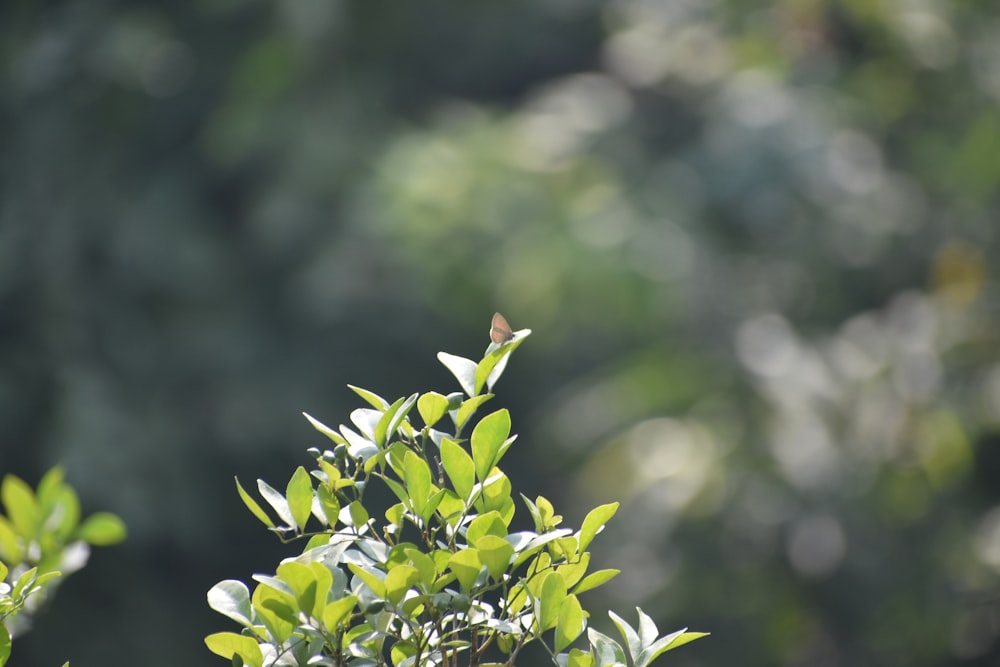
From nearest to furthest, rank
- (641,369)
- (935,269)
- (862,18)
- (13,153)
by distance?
(641,369), (935,269), (862,18), (13,153)

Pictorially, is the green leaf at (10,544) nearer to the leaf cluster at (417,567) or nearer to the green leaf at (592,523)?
the leaf cluster at (417,567)

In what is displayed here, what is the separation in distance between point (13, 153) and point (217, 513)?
138 centimetres

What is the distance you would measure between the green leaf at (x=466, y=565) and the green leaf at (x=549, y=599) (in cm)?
3

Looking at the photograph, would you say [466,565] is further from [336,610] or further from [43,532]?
[43,532]

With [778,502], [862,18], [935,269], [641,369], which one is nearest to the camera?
[778,502]

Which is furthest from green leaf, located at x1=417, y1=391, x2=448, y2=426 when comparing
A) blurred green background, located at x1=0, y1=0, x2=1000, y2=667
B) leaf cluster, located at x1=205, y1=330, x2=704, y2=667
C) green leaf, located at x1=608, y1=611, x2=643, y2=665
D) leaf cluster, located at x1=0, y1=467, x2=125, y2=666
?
blurred green background, located at x1=0, y1=0, x2=1000, y2=667

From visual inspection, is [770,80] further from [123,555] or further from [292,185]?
[123,555]

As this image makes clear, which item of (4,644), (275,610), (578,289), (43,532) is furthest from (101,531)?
(578,289)

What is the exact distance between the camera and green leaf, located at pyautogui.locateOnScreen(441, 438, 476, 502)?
1.48 ft

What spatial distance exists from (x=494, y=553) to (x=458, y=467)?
0.04 metres

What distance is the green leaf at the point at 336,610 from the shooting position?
433 mm

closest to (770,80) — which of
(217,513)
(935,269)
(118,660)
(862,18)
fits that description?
(862,18)

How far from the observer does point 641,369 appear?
2986mm

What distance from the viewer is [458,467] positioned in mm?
461
